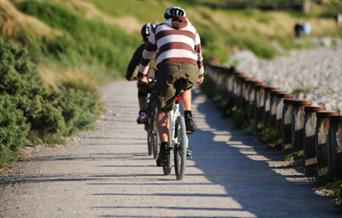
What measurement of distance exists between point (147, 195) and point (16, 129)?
3947 mm

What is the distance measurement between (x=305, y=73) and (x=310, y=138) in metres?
26.0

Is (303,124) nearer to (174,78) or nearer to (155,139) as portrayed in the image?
(155,139)

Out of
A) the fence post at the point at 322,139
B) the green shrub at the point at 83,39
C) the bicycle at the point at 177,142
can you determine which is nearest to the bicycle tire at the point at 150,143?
the bicycle at the point at 177,142

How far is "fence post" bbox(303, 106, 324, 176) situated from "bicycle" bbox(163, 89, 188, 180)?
59.1 inches

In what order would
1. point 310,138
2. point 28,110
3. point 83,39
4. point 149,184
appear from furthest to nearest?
1. point 83,39
2. point 28,110
3. point 310,138
4. point 149,184

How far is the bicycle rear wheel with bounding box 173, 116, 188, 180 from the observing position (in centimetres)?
1126

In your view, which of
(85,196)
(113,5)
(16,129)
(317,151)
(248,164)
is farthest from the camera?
(113,5)

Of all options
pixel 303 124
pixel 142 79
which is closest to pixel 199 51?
pixel 142 79

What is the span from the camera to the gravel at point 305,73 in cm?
2509

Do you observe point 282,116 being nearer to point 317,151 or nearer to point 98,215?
point 317,151

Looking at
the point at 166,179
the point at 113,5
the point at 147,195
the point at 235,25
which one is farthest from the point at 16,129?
the point at 235,25

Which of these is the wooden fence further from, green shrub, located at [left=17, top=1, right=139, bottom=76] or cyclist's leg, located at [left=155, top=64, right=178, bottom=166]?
green shrub, located at [left=17, top=1, right=139, bottom=76]

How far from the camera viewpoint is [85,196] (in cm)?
1041

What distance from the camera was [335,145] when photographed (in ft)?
35.0
